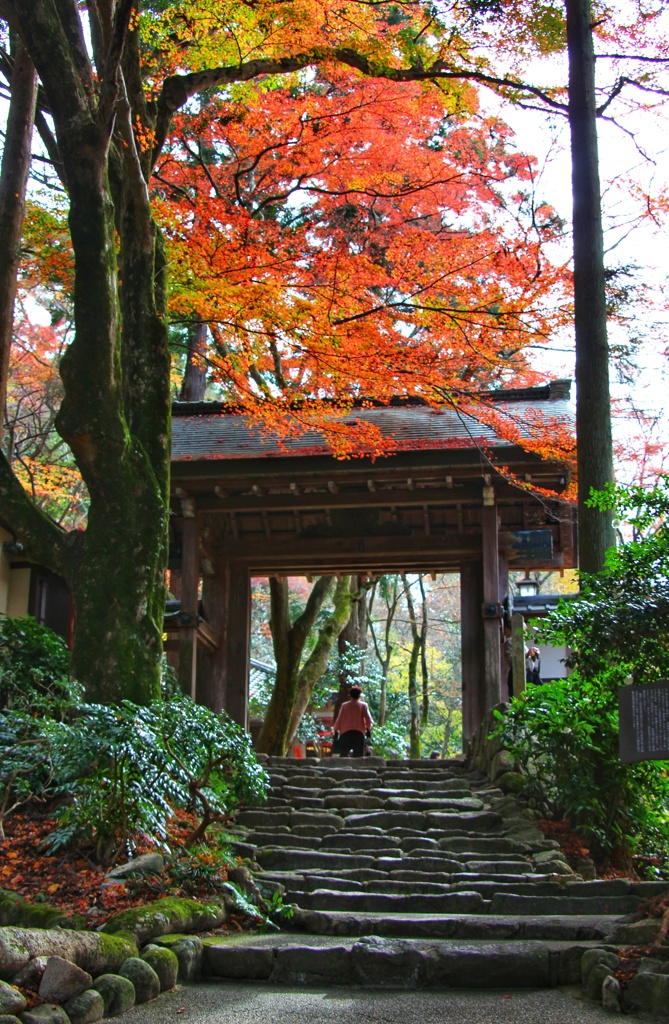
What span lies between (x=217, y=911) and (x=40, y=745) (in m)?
1.69

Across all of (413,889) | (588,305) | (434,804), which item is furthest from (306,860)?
(588,305)

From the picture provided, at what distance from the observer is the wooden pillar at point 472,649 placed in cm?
1420

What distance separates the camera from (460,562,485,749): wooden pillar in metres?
14.2

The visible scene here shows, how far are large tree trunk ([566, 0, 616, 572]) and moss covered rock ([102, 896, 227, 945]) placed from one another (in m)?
4.35

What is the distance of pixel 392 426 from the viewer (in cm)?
1470

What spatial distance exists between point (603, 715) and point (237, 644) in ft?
26.3

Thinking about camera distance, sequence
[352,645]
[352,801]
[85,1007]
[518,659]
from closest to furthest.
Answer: [85,1007] < [352,801] < [518,659] < [352,645]

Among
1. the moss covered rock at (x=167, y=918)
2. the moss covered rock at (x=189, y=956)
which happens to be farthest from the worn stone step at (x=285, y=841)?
the moss covered rock at (x=189, y=956)

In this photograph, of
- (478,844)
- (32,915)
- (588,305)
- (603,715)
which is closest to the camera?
(32,915)

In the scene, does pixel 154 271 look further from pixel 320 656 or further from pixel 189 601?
pixel 320 656

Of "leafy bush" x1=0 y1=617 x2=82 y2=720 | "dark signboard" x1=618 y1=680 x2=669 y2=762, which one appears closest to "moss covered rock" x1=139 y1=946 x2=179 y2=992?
"dark signboard" x1=618 y1=680 x2=669 y2=762

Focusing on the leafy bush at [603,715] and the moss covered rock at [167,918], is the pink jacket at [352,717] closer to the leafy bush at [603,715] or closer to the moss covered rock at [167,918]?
the leafy bush at [603,715]

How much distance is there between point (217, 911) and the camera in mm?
6312

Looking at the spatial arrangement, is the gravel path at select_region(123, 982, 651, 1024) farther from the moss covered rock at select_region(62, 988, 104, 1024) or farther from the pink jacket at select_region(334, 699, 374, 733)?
the pink jacket at select_region(334, 699, 374, 733)
